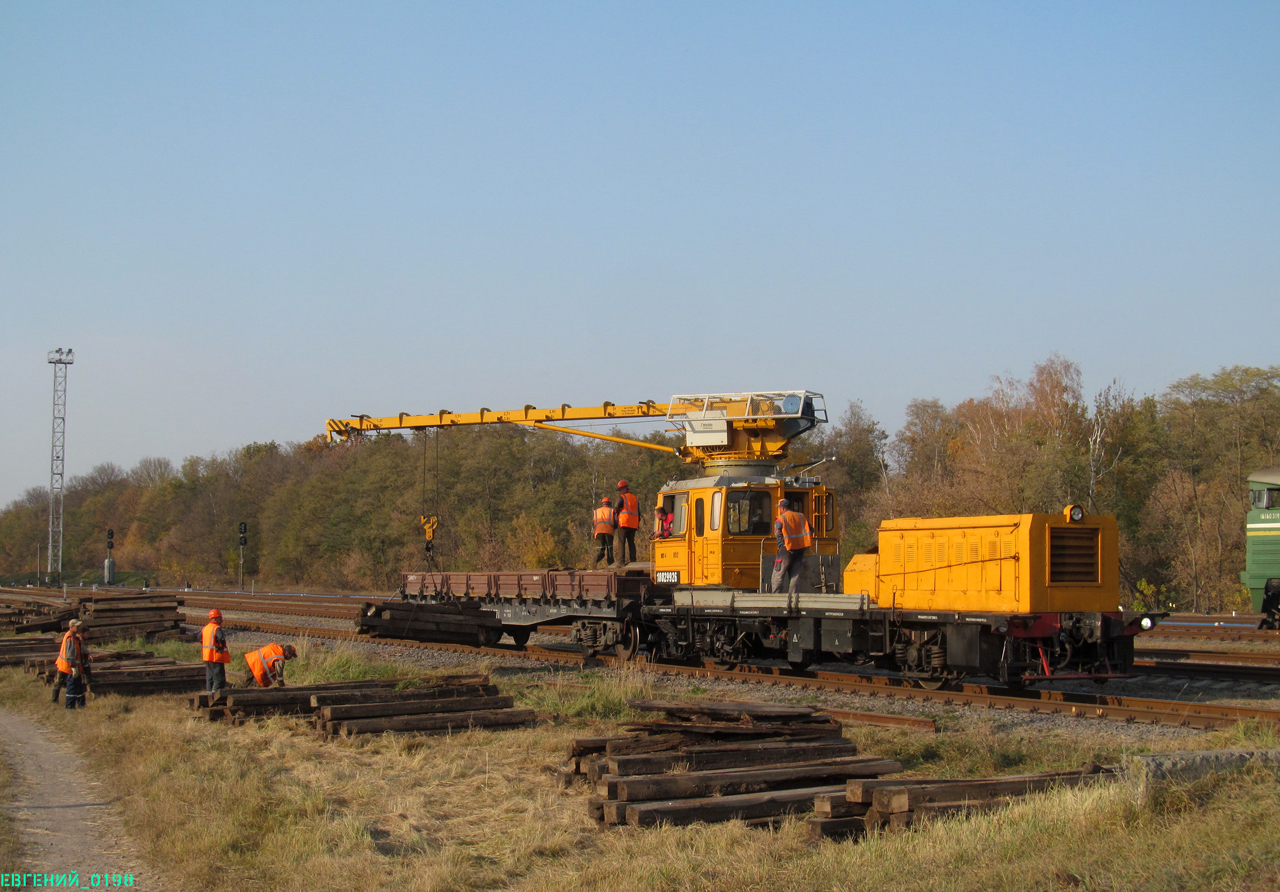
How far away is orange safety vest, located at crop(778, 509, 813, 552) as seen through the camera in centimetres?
1503

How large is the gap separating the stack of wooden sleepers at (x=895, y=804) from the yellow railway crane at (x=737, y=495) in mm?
9086

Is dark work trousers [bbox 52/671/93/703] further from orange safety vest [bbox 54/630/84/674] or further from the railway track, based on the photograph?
the railway track

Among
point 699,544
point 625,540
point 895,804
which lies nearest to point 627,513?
point 625,540

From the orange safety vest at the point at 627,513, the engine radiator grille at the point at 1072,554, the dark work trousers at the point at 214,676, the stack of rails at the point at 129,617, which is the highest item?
the orange safety vest at the point at 627,513

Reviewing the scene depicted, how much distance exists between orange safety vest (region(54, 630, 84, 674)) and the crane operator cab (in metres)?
8.81

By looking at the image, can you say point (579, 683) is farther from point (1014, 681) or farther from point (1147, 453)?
point (1147, 453)

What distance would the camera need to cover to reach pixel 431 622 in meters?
19.9

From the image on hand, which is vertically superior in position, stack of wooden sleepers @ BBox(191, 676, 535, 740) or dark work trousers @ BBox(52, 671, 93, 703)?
stack of wooden sleepers @ BBox(191, 676, 535, 740)

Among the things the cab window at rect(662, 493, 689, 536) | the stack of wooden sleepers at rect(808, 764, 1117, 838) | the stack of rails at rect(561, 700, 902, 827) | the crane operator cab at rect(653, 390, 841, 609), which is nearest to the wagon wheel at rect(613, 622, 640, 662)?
the crane operator cab at rect(653, 390, 841, 609)

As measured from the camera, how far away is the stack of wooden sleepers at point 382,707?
11031 millimetres

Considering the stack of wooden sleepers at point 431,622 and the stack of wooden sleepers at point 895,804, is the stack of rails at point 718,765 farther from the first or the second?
the stack of wooden sleepers at point 431,622

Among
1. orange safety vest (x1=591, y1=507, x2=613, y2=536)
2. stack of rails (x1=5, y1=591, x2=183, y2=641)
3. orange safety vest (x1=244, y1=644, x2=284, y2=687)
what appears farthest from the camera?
stack of rails (x1=5, y1=591, x2=183, y2=641)

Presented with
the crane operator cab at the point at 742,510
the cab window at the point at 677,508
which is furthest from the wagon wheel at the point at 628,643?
the cab window at the point at 677,508

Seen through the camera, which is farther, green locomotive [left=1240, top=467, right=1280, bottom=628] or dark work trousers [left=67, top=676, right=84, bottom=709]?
green locomotive [left=1240, top=467, right=1280, bottom=628]
